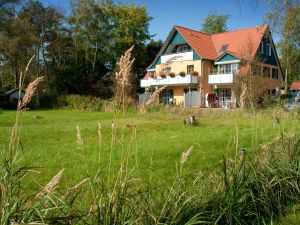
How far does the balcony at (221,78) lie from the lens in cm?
3356

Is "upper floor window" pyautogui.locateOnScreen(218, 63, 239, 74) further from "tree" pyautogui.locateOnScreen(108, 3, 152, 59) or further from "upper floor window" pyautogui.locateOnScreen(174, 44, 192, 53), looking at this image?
"tree" pyautogui.locateOnScreen(108, 3, 152, 59)

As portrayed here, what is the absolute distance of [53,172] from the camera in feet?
18.6

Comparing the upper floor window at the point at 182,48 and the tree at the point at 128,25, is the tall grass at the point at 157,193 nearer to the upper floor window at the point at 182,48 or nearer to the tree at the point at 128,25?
the upper floor window at the point at 182,48

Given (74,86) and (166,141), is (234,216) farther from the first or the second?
(74,86)

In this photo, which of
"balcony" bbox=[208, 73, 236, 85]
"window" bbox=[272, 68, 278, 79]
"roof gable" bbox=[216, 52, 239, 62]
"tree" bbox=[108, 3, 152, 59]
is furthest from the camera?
"tree" bbox=[108, 3, 152, 59]

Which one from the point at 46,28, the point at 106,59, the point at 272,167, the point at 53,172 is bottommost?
the point at 53,172

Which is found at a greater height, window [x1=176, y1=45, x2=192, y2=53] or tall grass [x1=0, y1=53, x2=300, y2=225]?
window [x1=176, y1=45, x2=192, y2=53]

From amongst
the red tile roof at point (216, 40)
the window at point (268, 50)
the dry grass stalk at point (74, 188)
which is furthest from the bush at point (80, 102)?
the dry grass stalk at point (74, 188)

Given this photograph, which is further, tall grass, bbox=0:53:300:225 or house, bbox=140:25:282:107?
house, bbox=140:25:282:107

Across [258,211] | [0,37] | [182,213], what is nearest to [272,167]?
[258,211]

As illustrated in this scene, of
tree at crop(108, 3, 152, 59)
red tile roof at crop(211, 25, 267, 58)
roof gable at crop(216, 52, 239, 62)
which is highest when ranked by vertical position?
tree at crop(108, 3, 152, 59)

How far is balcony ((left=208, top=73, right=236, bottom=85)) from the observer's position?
33.6m

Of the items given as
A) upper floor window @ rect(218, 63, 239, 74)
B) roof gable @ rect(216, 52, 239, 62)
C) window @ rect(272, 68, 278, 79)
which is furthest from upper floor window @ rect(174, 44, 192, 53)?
window @ rect(272, 68, 278, 79)

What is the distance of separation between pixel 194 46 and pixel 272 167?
1365 inches
